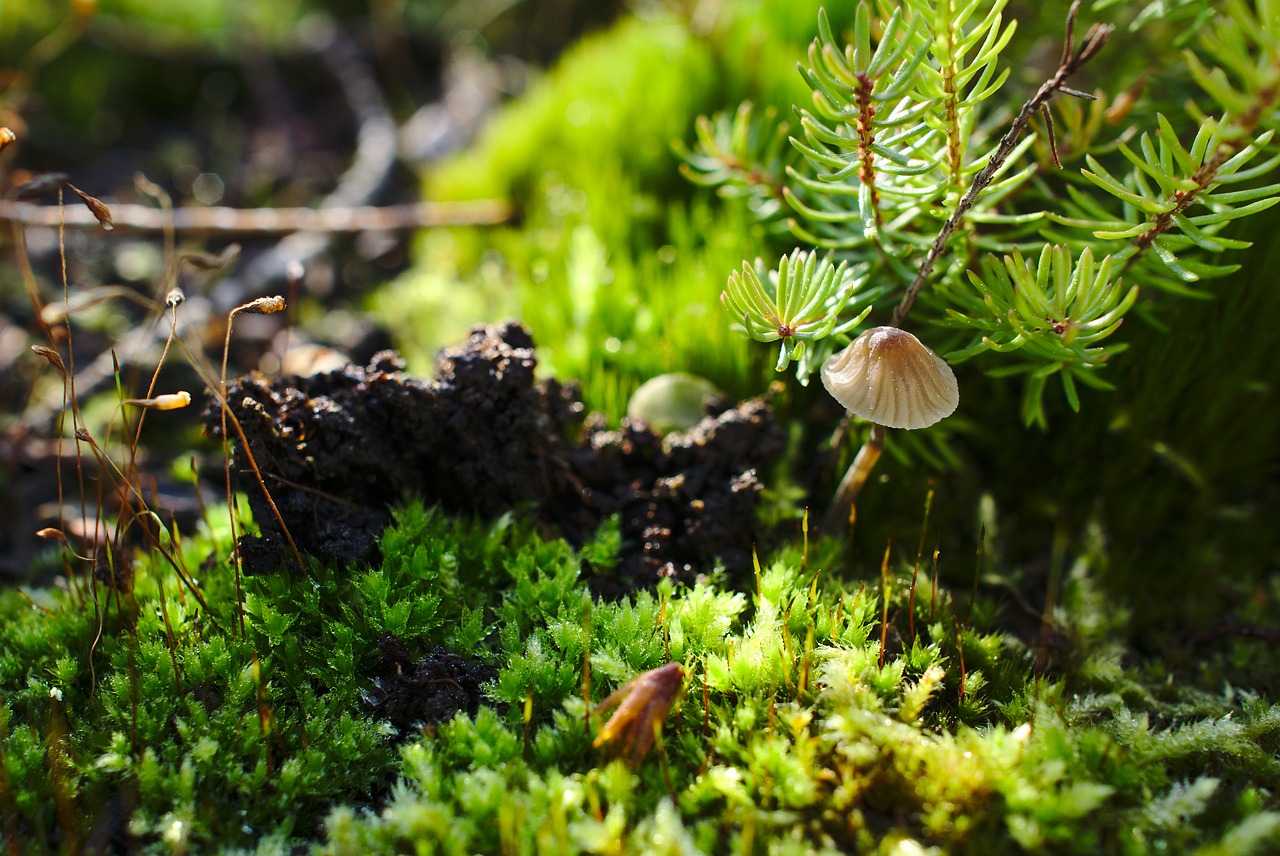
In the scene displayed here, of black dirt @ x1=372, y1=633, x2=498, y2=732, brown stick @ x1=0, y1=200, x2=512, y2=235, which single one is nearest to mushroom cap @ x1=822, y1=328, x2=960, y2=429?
black dirt @ x1=372, y1=633, x2=498, y2=732

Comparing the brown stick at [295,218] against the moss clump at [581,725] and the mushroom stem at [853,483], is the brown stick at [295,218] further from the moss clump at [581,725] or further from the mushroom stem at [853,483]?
the mushroom stem at [853,483]

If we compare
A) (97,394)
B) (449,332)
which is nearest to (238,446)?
(449,332)

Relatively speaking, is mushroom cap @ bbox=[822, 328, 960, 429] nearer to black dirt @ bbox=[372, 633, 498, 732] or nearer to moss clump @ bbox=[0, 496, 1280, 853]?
moss clump @ bbox=[0, 496, 1280, 853]

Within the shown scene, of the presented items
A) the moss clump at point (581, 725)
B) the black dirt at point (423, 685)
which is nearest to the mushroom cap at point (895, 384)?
the moss clump at point (581, 725)

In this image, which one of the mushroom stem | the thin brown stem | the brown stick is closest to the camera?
the thin brown stem

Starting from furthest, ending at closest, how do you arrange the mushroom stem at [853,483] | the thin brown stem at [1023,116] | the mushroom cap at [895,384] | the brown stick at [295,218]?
the brown stick at [295,218] → the mushroom stem at [853,483] → the mushroom cap at [895,384] → the thin brown stem at [1023,116]
